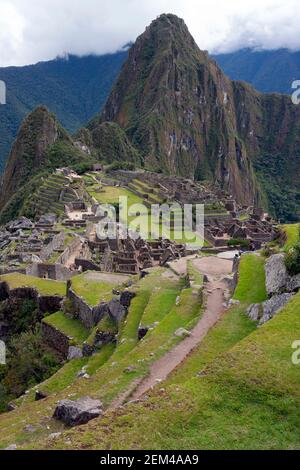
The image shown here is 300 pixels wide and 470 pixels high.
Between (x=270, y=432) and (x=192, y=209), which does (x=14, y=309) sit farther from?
(x=192, y=209)

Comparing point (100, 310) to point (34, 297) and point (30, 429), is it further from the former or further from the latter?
point (30, 429)

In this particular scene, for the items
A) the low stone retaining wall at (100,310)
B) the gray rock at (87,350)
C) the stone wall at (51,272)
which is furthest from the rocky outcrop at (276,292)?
the stone wall at (51,272)

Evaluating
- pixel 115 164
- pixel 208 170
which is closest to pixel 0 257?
pixel 115 164

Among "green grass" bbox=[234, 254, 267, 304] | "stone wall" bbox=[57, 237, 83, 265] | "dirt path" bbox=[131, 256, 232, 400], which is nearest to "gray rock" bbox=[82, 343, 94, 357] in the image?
"dirt path" bbox=[131, 256, 232, 400]

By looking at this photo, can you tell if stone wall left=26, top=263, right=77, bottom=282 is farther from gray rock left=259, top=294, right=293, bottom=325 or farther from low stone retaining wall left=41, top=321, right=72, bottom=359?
gray rock left=259, top=294, right=293, bottom=325

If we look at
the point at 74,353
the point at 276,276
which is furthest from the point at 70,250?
the point at 276,276

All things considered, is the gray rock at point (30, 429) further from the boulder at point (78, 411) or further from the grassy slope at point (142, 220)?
the grassy slope at point (142, 220)
